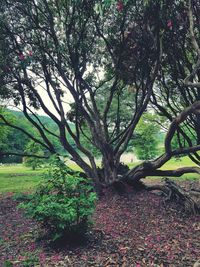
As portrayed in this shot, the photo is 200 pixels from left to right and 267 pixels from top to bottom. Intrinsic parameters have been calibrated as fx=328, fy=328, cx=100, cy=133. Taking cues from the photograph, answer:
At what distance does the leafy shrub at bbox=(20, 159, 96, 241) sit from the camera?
7254 millimetres

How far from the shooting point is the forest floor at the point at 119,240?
6992 mm

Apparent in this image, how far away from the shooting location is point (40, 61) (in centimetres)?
1338

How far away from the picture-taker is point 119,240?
833 centimetres

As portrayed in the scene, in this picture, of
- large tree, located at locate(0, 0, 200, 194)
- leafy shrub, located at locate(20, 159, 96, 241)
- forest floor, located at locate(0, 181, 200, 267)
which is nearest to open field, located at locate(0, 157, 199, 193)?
leafy shrub, located at locate(20, 159, 96, 241)

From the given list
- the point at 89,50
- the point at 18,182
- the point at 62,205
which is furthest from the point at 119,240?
the point at 18,182

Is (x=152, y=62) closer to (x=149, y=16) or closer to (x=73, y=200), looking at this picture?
(x=149, y=16)

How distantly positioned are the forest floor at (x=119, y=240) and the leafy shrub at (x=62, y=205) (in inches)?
18.6

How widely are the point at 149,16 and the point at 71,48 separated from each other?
11.0ft

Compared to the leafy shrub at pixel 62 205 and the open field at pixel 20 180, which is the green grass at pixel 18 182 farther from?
the leafy shrub at pixel 62 205

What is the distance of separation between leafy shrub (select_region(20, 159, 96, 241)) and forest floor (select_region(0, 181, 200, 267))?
0.47m

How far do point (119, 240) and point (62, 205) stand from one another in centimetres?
202

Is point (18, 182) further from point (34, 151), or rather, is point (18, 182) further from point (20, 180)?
point (34, 151)

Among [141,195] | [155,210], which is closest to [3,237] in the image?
[155,210]

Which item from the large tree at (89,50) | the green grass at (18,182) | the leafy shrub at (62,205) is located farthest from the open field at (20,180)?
the large tree at (89,50)
